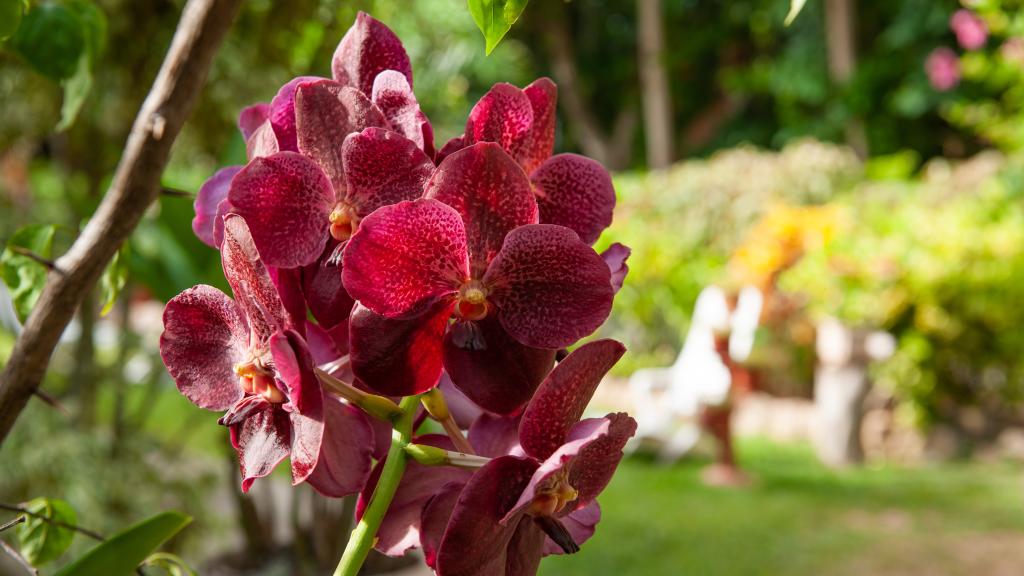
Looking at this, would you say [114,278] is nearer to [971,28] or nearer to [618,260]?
[618,260]

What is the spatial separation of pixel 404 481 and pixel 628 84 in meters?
14.2

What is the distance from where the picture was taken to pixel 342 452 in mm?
319

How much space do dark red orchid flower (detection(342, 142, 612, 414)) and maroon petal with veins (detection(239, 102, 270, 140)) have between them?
0.11 metres

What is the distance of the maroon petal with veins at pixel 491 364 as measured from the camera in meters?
0.32

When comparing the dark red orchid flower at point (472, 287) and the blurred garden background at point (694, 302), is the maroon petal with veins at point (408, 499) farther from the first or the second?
the blurred garden background at point (694, 302)

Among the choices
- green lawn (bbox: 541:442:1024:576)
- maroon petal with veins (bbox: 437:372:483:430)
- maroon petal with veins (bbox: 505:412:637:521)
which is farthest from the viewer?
green lawn (bbox: 541:442:1024:576)

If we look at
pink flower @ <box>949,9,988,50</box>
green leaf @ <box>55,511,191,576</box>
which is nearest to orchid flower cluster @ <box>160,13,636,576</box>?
green leaf @ <box>55,511,191,576</box>

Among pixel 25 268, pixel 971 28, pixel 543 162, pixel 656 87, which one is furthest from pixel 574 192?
pixel 656 87

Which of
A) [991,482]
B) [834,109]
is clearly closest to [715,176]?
[991,482]

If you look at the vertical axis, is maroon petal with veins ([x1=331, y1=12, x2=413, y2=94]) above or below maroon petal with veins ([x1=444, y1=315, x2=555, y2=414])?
above

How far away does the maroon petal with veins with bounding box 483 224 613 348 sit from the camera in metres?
0.31

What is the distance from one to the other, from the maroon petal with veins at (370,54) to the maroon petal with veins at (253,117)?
38mm

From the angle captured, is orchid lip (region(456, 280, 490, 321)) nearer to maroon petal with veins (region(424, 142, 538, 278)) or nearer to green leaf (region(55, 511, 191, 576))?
maroon petal with veins (region(424, 142, 538, 278))

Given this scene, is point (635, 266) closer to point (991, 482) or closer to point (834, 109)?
point (991, 482)
